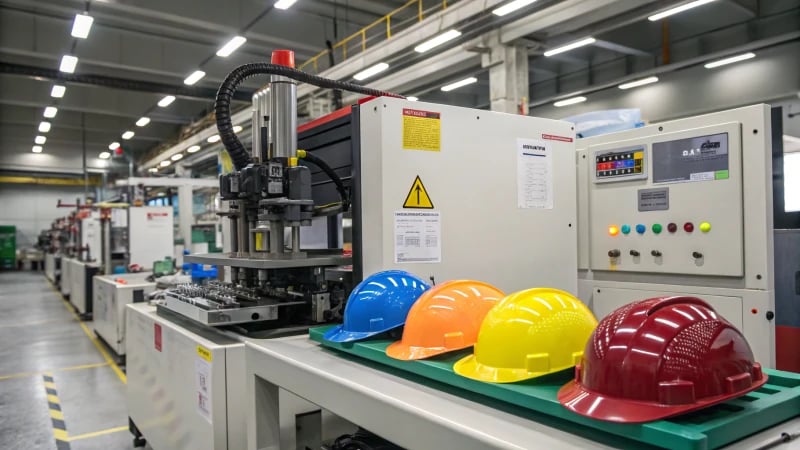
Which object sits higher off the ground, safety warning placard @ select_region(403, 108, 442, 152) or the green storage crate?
safety warning placard @ select_region(403, 108, 442, 152)

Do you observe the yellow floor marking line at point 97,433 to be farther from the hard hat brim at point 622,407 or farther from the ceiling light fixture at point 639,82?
the ceiling light fixture at point 639,82

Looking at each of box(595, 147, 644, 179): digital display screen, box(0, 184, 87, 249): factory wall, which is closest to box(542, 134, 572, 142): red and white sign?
box(595, 147, 644, 179): digital display screen

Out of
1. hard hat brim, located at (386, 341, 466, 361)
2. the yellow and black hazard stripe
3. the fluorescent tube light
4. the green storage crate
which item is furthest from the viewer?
the green storage crate

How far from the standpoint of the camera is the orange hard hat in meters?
1.03

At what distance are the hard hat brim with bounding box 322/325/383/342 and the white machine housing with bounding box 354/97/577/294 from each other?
31cm

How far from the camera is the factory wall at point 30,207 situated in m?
17.5

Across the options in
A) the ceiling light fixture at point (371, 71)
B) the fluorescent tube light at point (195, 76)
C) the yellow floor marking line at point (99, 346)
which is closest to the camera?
the yellow floor marking line at point (99, 346)

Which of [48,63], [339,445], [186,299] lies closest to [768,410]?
[339,445]

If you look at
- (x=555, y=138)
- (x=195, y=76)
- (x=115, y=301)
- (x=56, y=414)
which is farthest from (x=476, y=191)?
(x=195, y=76)

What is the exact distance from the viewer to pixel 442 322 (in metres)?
1.05

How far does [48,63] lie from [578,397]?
34.5 ft

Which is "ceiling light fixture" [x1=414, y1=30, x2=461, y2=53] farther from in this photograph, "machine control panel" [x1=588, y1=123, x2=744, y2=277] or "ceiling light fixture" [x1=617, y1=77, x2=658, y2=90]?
"ceiling light fixture" [x1=617, y1=77, x2=658, y2=90]

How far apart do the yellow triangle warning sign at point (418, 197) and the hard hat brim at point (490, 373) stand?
70cm

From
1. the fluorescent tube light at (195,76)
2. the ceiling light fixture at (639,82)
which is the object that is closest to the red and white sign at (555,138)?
the ceiling light fixture at (639,82)
